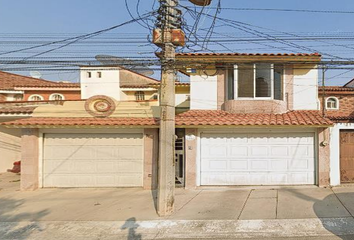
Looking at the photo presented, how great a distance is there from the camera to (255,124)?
761cm

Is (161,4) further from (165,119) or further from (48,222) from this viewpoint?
(48,222)

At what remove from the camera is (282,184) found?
26.8 feet

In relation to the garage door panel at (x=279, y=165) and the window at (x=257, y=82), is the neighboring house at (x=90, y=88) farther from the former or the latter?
the garage door panel at (x=279, y=165)

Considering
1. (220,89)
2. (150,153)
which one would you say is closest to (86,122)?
(150,153)

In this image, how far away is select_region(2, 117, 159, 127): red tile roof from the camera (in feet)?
26.4

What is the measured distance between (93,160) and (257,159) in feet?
20.5

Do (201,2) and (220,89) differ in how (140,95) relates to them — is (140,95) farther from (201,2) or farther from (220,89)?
(201,2)

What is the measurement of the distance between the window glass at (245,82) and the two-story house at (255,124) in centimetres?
4

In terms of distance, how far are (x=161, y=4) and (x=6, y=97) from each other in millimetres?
15648

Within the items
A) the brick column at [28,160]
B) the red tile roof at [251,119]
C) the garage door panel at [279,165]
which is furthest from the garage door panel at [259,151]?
the brick column at [28,160]

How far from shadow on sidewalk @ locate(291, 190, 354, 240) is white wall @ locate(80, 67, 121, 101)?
16.3 metres

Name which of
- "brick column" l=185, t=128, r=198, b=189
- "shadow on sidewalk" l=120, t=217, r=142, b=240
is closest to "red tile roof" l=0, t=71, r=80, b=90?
"brick column" l=185, t=128, r=198, b=189

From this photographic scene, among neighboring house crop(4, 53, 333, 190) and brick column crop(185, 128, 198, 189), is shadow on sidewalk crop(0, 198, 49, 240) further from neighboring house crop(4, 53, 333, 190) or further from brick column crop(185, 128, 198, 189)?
brick column crop(185, 128, 198, 189)

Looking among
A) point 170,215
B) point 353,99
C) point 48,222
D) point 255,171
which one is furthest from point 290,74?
point 353,99
